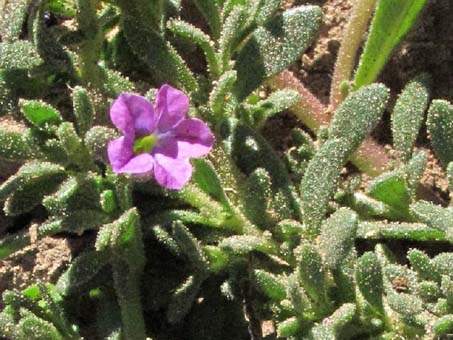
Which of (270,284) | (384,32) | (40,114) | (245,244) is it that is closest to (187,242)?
(245,244)

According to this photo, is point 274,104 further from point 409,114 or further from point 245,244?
point 245,244

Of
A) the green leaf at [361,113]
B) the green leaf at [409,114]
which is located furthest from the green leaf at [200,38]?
the green leaf at [409,114]

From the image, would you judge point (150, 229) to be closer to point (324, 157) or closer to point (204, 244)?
point (204, 244)

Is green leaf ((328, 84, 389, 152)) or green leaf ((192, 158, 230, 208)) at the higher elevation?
green leaf ((328, 84, 389, 152))

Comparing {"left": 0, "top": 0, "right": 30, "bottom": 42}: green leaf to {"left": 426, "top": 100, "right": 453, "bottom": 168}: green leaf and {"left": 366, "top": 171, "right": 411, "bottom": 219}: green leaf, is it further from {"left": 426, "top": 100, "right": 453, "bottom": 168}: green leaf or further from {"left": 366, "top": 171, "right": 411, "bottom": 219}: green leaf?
{"left": 426, "top": 100, "right": 453, "bottom": 168}: green leaf

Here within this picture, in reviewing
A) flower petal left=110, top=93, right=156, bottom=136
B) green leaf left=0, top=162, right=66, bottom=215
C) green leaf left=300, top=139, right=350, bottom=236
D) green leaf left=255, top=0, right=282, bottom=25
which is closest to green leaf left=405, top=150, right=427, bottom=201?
green leaf left=300, top=139, right=350, bottom=236

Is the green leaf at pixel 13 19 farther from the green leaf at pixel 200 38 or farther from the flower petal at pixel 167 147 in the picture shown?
the flower petal at pixel 167 147
